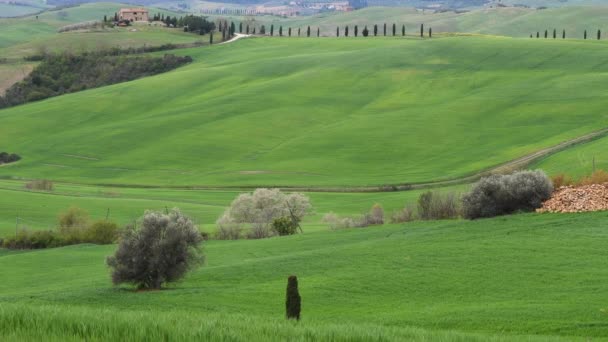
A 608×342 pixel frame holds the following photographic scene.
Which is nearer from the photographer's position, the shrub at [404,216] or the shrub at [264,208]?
the shrub at [404,216]

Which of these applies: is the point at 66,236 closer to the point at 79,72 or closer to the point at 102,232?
the point at 102,232

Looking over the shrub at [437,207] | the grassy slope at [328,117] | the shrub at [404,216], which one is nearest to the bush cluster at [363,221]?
the shrub at [404,216]

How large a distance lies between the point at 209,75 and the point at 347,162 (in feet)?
170

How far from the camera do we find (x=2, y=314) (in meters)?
12.4

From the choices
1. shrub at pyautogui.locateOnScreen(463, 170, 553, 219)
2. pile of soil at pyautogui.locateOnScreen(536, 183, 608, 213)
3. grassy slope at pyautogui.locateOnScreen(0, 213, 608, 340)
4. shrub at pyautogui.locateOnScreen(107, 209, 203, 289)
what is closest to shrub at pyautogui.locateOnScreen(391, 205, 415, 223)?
grassy slope at pyautogui.locateOnScreen(0, 213, 608, 340)

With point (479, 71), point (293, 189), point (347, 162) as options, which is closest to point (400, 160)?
point (347, 162)

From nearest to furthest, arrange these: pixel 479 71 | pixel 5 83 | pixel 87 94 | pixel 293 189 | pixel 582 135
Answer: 1. pixel 293 189
2. pixel 582 135
3. pixel 479 71
4. pixel 87 94
5. pixel 5 83

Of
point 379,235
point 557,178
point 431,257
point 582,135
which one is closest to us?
point 431,257

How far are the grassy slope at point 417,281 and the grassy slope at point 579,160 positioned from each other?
92.3ft

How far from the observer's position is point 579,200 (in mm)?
44875

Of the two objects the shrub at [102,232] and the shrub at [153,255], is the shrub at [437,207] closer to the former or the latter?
the shrub at [153,255]

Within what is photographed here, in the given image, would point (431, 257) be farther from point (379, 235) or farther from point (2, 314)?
point (2, 314)

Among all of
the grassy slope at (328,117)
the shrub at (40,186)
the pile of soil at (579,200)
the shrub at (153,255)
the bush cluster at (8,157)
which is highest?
the pile of soil at (579,200)

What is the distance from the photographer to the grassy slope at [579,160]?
241ft
